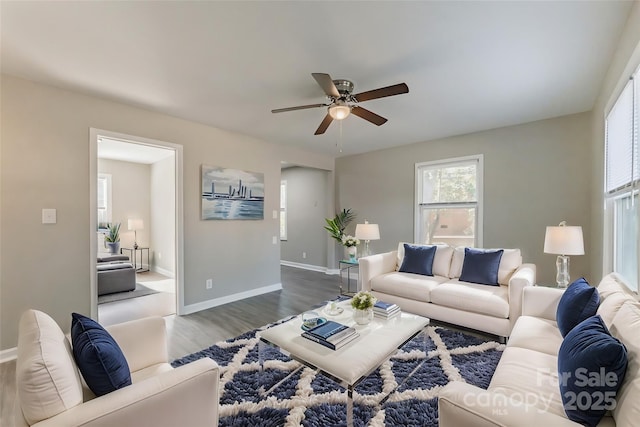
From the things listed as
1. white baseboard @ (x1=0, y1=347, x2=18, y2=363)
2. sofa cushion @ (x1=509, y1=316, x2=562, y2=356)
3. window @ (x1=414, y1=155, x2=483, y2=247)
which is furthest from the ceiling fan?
white baseboard @ (x1=0, y1=347, x2=18, y2=363)

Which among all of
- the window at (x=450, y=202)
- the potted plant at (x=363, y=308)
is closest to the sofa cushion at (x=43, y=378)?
the potted plant at (x=363, y=308)

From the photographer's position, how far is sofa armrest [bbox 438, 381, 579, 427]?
3.22ft

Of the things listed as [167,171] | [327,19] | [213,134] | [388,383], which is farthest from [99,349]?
[167,171]

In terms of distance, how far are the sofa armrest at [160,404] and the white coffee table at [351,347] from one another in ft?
1.93

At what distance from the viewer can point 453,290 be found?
301cm

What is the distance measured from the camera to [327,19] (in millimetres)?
1776

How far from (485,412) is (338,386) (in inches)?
47.7

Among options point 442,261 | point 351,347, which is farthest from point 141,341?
point 442,261

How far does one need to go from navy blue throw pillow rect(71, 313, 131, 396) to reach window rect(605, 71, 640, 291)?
9.04 ft

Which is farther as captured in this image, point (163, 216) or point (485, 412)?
point (163, 216)

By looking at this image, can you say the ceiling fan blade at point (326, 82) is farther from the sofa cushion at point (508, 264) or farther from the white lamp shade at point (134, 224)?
the white lamp shade at point (134, 224)

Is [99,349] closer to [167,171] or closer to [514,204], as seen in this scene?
[514,204]

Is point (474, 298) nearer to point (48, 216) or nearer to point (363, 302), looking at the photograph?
point (363, 302)

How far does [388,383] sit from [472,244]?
301cm
